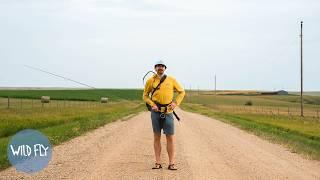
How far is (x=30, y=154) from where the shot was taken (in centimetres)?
1253

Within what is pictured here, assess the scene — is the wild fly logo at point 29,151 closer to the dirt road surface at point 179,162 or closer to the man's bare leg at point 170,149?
the dirt road surface at point 179,162

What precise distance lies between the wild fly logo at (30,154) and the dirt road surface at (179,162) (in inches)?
8.3

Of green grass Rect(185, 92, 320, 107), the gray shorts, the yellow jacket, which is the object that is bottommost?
green grass Rect(185, 92, 320, 107)

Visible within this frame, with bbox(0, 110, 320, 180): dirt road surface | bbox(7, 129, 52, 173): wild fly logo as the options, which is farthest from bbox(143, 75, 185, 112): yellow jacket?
bbox(7, 129, 52, 173): wild fly logo

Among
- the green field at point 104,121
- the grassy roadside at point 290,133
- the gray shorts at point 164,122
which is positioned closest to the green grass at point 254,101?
the green field at point 104,121

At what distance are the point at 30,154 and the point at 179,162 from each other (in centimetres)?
359

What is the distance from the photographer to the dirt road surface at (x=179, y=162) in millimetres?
9873

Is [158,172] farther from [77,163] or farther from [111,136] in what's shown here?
[111,136]

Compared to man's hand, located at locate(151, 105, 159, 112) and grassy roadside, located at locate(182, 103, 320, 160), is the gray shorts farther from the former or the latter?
grassy roadside, located at locate(182, 103, 320, 160)

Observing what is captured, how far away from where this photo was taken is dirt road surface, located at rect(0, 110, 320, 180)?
987cm

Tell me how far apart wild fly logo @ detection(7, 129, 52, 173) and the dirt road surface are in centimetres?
21

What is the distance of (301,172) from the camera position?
10.9 m

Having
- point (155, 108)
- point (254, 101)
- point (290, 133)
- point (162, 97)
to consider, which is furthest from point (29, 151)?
point (254, 101)

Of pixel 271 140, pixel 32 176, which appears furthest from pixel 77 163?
pixel 271 140
